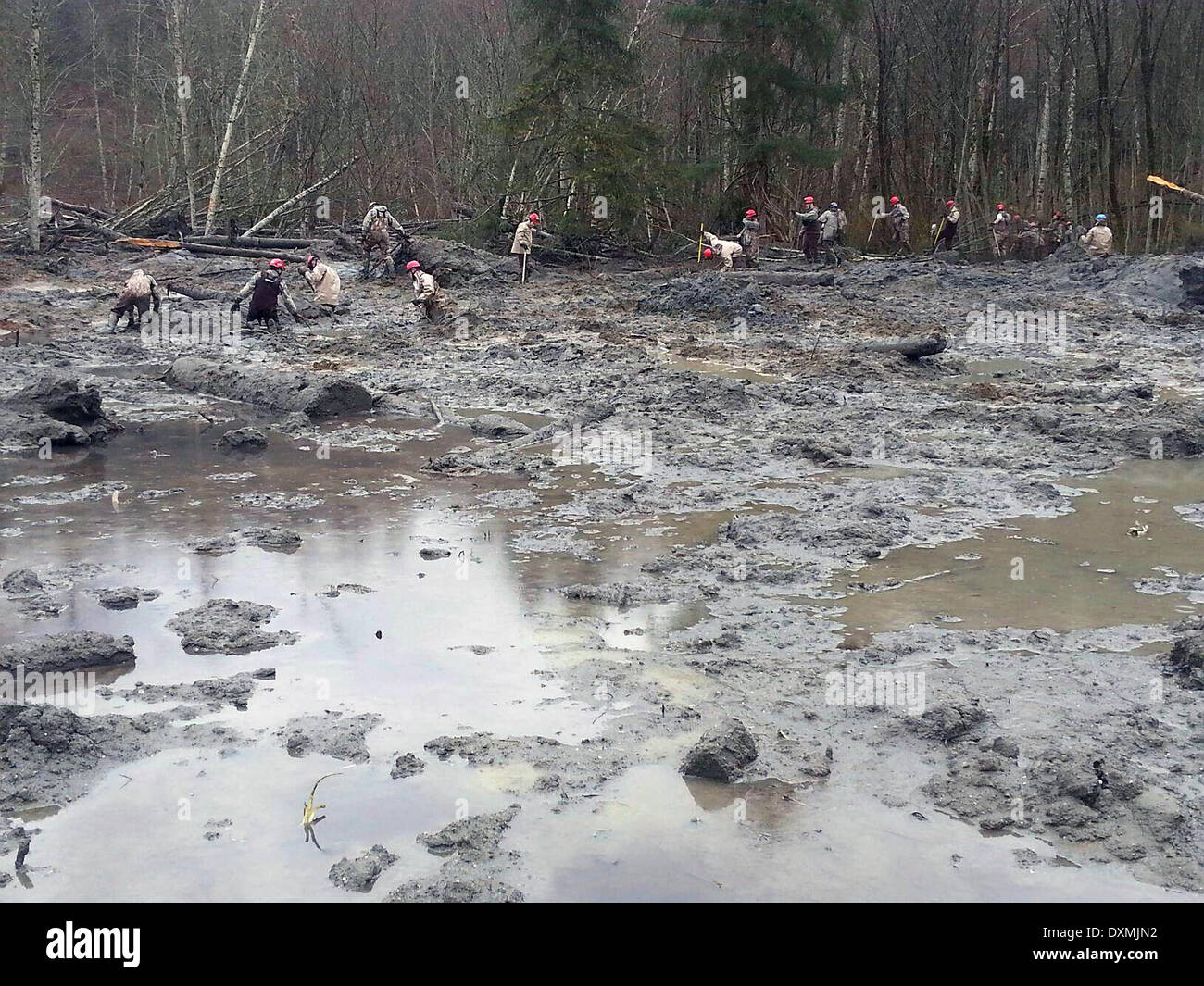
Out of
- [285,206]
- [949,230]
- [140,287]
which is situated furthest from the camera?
[285,206]

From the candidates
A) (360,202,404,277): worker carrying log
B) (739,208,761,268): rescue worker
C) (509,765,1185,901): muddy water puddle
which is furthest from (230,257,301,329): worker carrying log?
(509,765,1185,901): muddy water puddle

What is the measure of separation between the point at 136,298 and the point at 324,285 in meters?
3.12

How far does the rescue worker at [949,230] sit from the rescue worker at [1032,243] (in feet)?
5.11

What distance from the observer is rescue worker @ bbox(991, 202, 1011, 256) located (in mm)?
28484

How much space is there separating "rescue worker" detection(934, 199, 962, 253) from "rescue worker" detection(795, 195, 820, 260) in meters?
3.32

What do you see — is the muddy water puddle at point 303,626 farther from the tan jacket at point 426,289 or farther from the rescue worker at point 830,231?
the rescue worker at point 830,231

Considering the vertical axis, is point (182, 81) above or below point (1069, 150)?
above

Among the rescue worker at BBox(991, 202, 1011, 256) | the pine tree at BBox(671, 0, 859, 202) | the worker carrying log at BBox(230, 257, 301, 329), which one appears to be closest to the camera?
the worker carrying log at BBox(230, 257, 301, 329)

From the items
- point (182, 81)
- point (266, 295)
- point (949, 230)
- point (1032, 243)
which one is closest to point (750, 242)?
point (949, 230)

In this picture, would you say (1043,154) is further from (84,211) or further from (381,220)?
(84,211)

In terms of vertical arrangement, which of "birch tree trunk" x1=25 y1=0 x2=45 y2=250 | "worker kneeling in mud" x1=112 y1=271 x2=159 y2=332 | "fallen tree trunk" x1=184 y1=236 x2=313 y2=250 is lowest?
"worker kneeling in mud" x1=112 y1=271 x2=159 y2=332

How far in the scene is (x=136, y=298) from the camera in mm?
18844

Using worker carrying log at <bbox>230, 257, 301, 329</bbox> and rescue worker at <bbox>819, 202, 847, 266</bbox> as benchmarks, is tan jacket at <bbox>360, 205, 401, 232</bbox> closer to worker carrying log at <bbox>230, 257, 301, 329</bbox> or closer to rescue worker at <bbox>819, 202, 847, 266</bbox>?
worker carrying log at <bbox>230, 257, 301, 329</bbox>
